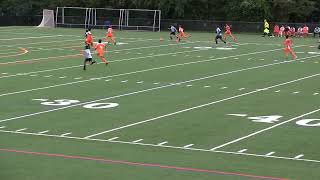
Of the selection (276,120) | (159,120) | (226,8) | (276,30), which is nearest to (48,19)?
(226,8)

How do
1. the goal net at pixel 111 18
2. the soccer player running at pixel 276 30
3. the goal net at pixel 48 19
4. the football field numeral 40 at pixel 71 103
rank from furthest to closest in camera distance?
1. the goal net at pixel 48 19
2. the goal net at pixel 111 18
3. the soccer player running at pixel 276 30
4. the football field numeral 40 at pixel 71 103

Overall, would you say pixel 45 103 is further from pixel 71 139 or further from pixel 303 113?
pixel 303 113

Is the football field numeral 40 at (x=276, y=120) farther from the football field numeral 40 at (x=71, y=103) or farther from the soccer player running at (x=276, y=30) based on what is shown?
the soccer player running at (x=276, y=30)

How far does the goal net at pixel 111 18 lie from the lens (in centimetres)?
6925

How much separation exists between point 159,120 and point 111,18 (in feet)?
181

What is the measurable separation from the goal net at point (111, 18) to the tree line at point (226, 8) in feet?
7.53

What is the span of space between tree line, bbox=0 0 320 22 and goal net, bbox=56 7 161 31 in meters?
2.30

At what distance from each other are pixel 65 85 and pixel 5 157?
36.9ft

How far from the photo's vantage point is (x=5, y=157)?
42.4 feet

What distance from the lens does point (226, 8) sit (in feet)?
242

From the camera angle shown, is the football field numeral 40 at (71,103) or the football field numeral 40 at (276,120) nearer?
the football field numeral 40 at (276,120)

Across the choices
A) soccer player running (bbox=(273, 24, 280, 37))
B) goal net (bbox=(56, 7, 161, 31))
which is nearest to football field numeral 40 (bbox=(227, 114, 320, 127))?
soccer player running (bbox=(273, 24, 280, 37))

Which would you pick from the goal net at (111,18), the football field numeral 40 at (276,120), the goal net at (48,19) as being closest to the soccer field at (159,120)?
the football field numeral 40 at (276,120)

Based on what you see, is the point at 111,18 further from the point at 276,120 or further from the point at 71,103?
the point at 276,120
